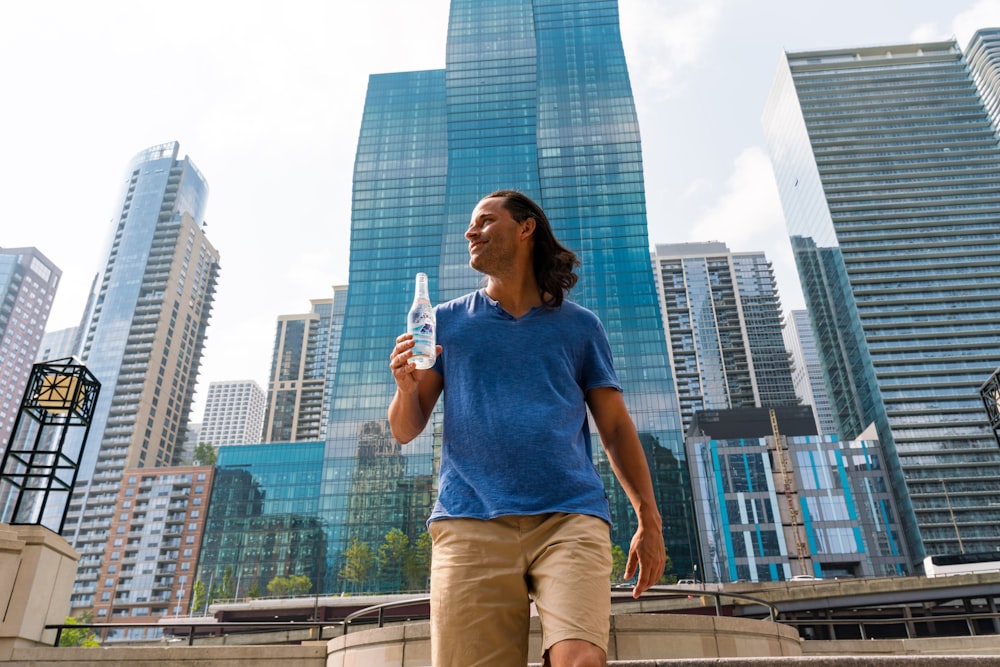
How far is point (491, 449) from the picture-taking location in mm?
2357

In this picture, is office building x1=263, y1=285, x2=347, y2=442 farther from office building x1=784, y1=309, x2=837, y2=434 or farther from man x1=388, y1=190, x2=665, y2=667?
man x1=388, y1=190, x2=665, y2=667

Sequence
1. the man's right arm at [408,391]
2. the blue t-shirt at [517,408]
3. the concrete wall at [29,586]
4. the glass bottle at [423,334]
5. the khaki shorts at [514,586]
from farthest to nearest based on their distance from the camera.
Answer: the concrete wall at [29,586] < the glass bottle at [423,334] < the man's right arm at [408,391] < the blue t-shirt at [517,408] < the khaki shorts at [514,586]

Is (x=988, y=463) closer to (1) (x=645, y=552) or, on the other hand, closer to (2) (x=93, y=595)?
(1) (x=645, y=552)

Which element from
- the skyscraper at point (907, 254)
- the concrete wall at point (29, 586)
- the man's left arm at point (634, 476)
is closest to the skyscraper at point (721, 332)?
the skyscraper at point (907, 254)

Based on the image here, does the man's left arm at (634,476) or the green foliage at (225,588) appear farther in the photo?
the green foliage at (225,588)

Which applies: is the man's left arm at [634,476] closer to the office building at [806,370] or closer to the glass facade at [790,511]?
the glass facade at [790,511]

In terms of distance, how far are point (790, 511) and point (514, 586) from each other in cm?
8311

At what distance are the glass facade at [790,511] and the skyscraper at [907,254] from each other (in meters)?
11.8

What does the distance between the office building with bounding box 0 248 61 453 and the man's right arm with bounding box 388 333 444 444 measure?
541 feet

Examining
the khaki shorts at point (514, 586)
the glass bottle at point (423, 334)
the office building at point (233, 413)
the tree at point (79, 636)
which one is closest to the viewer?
the khaki shorts at point (514, 586)

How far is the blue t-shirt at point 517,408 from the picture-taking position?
2.27 meters

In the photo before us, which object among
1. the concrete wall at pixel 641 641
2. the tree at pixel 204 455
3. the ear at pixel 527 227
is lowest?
the concrete wall at pixel 641 641

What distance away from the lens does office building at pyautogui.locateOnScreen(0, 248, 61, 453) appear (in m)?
140

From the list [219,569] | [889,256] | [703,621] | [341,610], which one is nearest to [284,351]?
[219,569]
